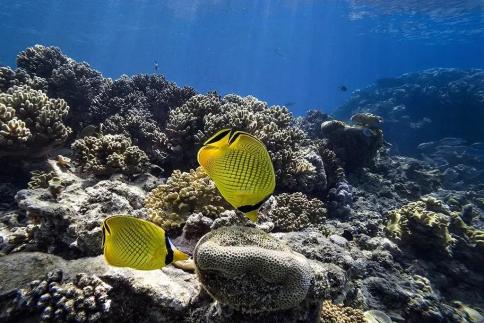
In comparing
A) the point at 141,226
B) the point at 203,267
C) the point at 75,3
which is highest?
the point at 75,3

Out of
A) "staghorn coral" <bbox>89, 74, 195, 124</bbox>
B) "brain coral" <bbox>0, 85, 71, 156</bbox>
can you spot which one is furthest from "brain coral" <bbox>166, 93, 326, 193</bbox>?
"staghorn coral" <bbox>89, 74, 195, 124</bbox>

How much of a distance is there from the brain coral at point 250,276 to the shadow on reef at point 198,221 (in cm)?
1

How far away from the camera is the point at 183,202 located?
4434 millimetres

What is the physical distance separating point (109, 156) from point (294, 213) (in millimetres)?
3253

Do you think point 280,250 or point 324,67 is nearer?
point 280,250

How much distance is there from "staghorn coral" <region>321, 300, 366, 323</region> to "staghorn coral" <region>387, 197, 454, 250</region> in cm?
379

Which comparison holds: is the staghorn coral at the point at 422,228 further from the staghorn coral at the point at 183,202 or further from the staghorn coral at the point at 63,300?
the staghorn coral at the point at 63,300

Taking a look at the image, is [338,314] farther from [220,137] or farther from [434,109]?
[434,109]

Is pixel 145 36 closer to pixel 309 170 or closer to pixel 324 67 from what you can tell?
pixel 309 170

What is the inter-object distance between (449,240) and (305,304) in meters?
5.87

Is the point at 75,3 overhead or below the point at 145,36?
below

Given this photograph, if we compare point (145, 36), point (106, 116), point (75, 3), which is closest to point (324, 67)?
point (145, 36)

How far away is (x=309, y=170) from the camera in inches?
263

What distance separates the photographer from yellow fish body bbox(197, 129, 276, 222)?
4.77ft
